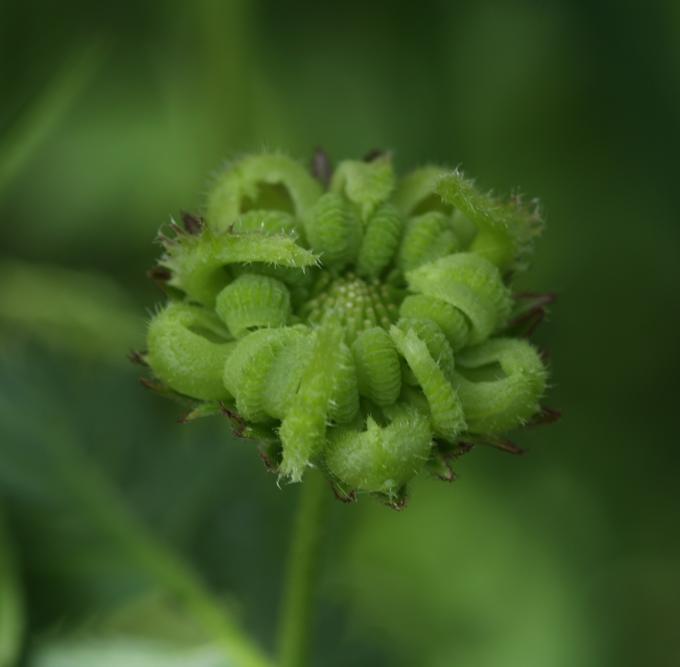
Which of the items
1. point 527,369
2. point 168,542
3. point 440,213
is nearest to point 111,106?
point 168,542

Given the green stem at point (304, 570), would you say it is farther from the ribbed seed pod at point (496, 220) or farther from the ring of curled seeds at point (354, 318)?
the ribbed seed pod at point (496, 220)

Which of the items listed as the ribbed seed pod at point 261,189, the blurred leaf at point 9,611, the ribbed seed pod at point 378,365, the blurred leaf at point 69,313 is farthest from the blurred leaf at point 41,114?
the ribbed seed pod at point 378,365

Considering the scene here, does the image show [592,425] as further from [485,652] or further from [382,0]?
[382,0]

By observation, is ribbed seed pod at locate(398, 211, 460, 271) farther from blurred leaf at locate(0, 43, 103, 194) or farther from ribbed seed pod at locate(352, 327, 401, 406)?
blurred leaf at locate(0, 43, 103, 194)

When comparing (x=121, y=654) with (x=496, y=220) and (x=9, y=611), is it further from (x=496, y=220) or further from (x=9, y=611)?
(x=496, y=220)

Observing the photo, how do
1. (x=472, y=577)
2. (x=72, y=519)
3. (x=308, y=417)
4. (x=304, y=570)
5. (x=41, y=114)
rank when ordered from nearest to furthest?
1. (x=308, y=417)
2. (x=304, y=570)
3. (x=72, y=519)
4. (x=41, y=114)
5. (x=472, y=577)

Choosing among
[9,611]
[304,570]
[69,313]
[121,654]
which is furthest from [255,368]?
[69,313]

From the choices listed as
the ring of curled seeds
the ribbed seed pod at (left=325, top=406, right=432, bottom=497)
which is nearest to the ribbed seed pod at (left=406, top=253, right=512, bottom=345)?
the ring of curled seeds
